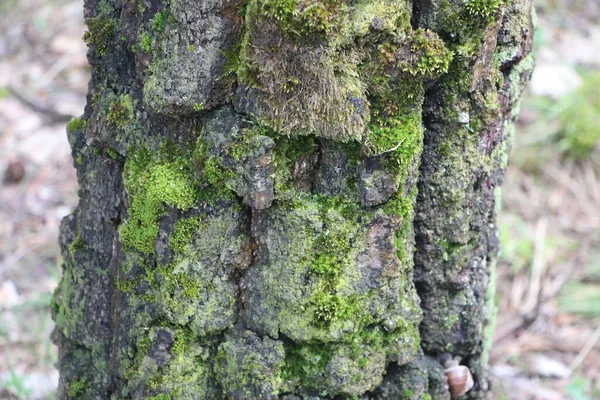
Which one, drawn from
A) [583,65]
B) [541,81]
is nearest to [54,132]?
[541,81]

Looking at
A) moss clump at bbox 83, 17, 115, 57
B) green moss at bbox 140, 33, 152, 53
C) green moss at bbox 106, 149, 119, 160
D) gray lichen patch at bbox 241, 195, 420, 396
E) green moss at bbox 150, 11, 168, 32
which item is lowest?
gray lichen patch at bbox 241, 195, 420, 396

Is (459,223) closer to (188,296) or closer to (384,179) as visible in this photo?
(384,179)

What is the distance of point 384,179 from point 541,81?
4148 millimetres

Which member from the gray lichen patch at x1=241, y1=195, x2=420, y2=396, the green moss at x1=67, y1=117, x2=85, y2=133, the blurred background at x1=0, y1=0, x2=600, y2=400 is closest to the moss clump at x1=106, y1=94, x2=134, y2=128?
the green moss at x1=67, y1=117, x2=85, y2=133

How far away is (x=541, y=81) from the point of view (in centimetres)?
519

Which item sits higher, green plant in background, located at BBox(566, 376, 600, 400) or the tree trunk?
the tree trunk

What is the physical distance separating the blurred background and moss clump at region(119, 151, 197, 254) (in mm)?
1222

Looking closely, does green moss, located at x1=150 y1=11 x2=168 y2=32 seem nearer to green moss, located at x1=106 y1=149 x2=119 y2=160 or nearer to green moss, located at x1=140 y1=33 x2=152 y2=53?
green moss, located at x1=140 y1=33 x2=152 y2=53

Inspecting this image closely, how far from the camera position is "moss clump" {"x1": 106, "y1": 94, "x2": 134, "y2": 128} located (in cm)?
164

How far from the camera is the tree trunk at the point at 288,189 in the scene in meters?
1.45

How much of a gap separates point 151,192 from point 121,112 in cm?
23

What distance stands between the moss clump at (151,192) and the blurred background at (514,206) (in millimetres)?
1222

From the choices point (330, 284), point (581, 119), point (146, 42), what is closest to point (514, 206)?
point (581, 119)

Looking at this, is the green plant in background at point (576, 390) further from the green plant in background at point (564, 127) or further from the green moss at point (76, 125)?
the green moss at point (76, 125)
